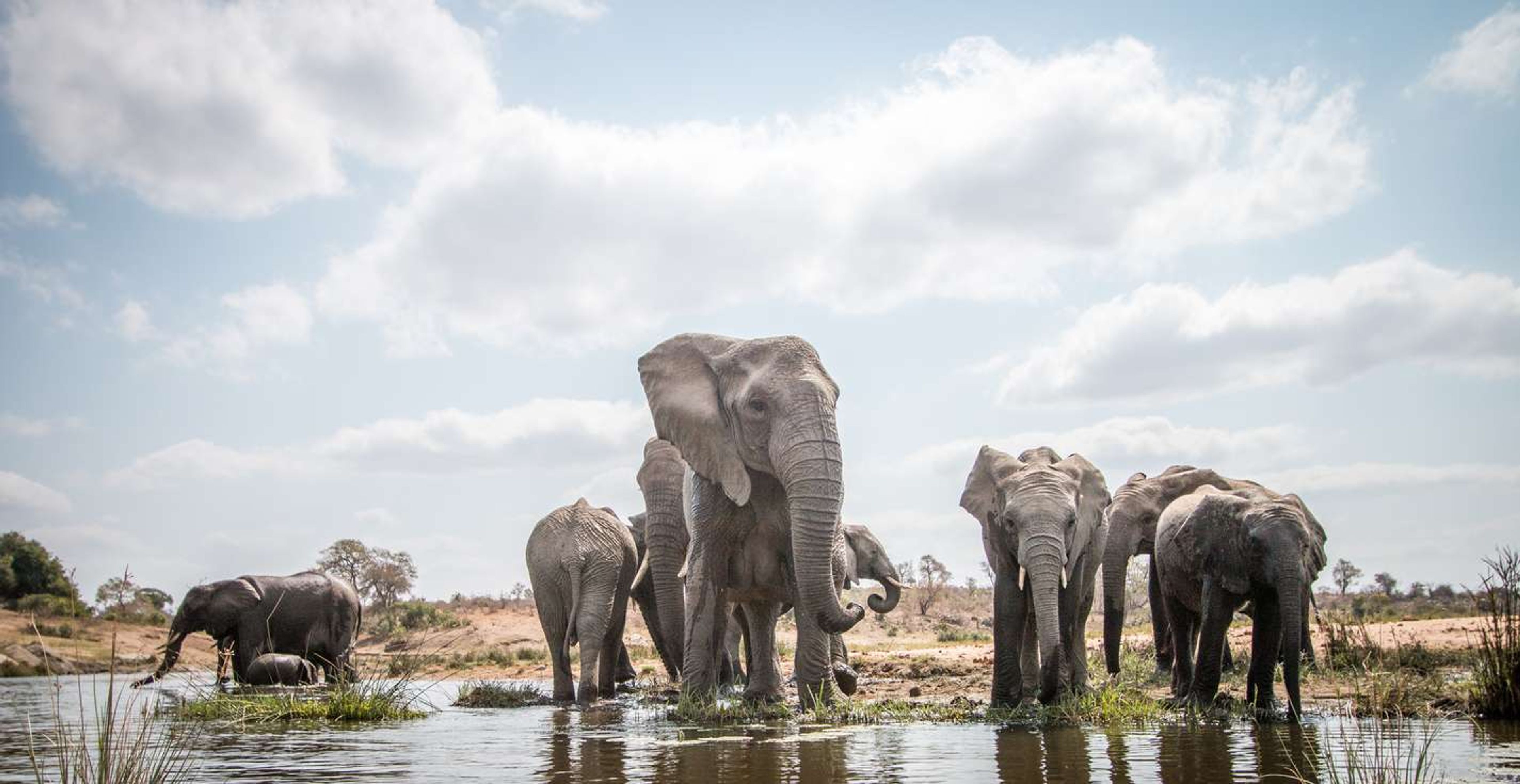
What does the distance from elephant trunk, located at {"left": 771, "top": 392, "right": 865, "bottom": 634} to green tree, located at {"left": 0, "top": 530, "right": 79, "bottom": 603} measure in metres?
40.0

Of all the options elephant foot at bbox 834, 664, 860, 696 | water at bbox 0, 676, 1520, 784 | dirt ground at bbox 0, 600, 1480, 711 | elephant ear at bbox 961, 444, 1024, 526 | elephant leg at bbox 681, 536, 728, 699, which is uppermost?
elephant ear at bbox 961, 444, 1024, 526

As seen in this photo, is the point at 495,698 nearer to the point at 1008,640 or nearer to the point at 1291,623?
the point at 1008,640

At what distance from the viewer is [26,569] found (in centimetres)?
4234

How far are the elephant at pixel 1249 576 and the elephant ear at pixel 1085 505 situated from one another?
864 millimetres

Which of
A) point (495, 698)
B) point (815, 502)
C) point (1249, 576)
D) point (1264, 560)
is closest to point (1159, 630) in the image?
point (1249, 576)

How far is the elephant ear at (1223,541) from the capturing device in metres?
10.8

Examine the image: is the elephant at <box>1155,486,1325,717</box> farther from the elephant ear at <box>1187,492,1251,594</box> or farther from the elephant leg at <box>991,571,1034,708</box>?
the elephant leg at <box>991,571,1034,708</box>

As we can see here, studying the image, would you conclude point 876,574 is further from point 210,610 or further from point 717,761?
point 717,761

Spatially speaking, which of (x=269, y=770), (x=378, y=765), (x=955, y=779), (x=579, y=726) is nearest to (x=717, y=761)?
(x=955, y=779)

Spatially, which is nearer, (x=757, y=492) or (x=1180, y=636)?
(x=757, y=492)

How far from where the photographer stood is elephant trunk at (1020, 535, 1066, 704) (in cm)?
1055

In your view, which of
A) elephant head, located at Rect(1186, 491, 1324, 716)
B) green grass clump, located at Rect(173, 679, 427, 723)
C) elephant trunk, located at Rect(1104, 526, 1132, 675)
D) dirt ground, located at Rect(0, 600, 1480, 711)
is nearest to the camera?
elephant head, located at Rect(1186, 491, 1324, 716)

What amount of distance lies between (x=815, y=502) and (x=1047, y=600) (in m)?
2.73

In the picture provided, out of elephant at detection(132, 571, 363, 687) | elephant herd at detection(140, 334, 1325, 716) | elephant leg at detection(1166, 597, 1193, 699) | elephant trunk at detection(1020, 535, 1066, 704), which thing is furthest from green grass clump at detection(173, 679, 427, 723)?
elephant leg at detection(1166, 597, 1193, 699)
